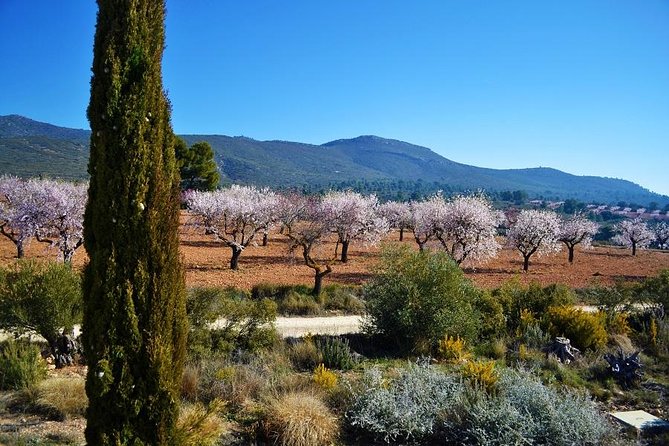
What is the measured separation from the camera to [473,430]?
5258 millimetres

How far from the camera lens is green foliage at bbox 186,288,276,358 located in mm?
8695

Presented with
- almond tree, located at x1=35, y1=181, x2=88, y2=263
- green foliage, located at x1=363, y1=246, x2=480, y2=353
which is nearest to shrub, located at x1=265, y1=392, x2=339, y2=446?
green foliage, located at x1=363, y1=246, x2=480, y2=353

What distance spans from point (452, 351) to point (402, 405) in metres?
3.43

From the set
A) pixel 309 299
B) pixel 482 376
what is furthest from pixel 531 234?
pixel 482 376

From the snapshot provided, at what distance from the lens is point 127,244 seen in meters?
4.21

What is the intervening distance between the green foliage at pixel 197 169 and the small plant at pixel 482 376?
47.7 meters

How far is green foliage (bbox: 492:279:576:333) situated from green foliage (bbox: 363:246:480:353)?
236cm

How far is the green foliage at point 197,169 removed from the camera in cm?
5069

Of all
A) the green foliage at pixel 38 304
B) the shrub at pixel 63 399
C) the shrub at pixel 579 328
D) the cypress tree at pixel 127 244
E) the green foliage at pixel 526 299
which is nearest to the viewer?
the cypress tree at pixel 127 244

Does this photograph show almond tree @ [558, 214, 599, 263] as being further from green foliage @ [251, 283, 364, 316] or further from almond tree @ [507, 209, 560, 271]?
green foliage @ [251, 283, 364, 316]

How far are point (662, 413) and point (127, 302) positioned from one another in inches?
292

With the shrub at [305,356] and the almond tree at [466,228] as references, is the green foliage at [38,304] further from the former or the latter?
the almond tree at [466,228]

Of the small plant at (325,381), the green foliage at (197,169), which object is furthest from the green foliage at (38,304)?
the green foliage at (197,169)

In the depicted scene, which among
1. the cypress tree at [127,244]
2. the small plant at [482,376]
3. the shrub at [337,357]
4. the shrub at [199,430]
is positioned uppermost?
the cypress tree at [127,244]
